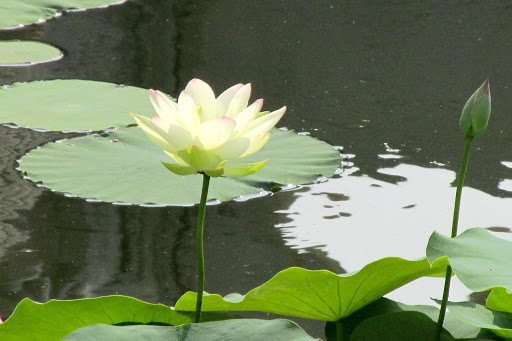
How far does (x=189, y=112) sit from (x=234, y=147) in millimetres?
47

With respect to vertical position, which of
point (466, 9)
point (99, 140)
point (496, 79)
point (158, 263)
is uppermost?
point (466, 9)

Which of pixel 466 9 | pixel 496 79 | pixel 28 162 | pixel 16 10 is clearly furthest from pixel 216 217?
pixel 466 9

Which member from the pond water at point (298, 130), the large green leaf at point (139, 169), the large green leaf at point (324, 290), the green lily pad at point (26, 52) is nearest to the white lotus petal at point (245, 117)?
the large green leaf at point (324, 290)

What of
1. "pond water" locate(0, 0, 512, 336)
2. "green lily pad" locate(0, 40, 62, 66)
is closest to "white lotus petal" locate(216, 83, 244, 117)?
"pond water" locate(0, 0, 512, 336)

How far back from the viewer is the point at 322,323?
1.09 metres

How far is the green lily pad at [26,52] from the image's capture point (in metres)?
2.18

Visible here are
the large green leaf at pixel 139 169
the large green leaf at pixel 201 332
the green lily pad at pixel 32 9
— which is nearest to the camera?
the large green leaf at pixel 201 332

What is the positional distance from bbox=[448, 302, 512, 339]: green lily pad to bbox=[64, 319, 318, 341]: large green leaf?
17 cm

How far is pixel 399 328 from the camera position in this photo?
27.7 inches

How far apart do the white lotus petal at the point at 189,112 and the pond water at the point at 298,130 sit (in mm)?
577

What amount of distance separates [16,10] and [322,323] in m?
1.93

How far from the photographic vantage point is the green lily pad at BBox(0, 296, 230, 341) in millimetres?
657

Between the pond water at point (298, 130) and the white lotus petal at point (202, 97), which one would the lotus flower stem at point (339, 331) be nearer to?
the white lotus petal at point (202, 97)

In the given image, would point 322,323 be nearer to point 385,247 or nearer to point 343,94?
point 385,247
